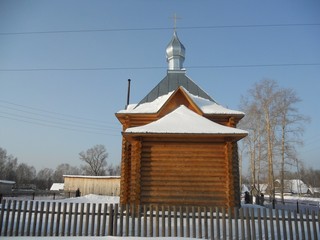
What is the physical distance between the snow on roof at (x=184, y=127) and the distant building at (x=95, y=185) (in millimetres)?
23441

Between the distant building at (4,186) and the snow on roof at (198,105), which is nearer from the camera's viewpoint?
the snow on roof at (198,105)

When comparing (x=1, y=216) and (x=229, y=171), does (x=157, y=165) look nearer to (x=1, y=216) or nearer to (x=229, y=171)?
(x=229, y=171)

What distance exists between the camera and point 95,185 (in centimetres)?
3478

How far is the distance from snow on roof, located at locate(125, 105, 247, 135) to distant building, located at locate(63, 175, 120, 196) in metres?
23.4

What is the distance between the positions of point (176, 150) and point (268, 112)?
1817 centimetres

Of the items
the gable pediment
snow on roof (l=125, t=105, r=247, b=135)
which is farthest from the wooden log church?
the gable pediment

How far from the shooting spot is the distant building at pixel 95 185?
113 ft

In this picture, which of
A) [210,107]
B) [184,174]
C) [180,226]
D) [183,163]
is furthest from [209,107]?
[180,226]

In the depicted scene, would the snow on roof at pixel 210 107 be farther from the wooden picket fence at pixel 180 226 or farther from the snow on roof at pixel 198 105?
the wooden picket fence at pixel 180 226

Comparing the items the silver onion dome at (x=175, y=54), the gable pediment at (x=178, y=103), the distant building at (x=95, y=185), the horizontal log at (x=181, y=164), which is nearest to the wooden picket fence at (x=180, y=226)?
the horizontal log at (x=181, y=164)

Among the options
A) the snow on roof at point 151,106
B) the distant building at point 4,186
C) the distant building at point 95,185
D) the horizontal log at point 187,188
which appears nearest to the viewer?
the horizontal log at point 187,188

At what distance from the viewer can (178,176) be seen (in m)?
11.9

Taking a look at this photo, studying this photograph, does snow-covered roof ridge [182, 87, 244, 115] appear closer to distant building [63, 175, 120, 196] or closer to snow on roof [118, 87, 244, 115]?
snow on roof [118, 87, 244, 115]

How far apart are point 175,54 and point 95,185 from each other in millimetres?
21771
